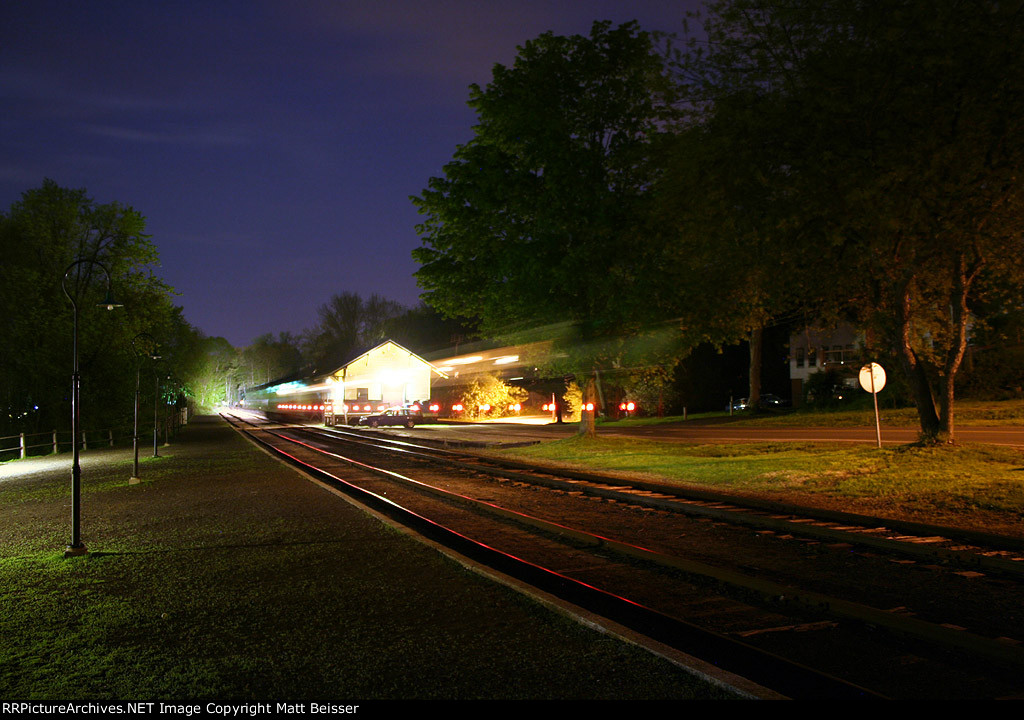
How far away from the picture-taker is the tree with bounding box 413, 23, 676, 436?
74.6ft

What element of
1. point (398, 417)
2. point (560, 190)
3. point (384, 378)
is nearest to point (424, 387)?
point (384, 378)

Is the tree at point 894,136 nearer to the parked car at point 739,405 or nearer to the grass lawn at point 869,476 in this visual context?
the grass lawn at point 869,476

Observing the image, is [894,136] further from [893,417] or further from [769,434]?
[893,417]

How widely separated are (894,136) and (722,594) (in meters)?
10.4

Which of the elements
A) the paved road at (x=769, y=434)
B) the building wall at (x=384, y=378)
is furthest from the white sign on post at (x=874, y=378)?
the building wall at (x=384, y=378)

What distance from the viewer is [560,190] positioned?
74.7 feet

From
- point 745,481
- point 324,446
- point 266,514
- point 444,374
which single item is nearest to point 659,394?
point 444,374

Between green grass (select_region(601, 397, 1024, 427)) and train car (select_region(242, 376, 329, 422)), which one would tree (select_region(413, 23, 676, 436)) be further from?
train car (select_region(242, 376, 329, 422))

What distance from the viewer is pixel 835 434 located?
91.9 ft

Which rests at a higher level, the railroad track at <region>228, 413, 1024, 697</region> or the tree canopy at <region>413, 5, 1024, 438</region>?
the tree canopy at <region>413, 5, 1024, 438</region>

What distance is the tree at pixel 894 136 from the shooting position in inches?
484

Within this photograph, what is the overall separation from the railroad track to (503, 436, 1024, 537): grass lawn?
2278 mm

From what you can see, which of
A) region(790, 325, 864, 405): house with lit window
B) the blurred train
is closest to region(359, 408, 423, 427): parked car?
the blurred train

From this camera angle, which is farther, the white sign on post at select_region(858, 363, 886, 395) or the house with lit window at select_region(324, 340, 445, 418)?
the house with lit window at select_region(324, 340, 445, 418)
